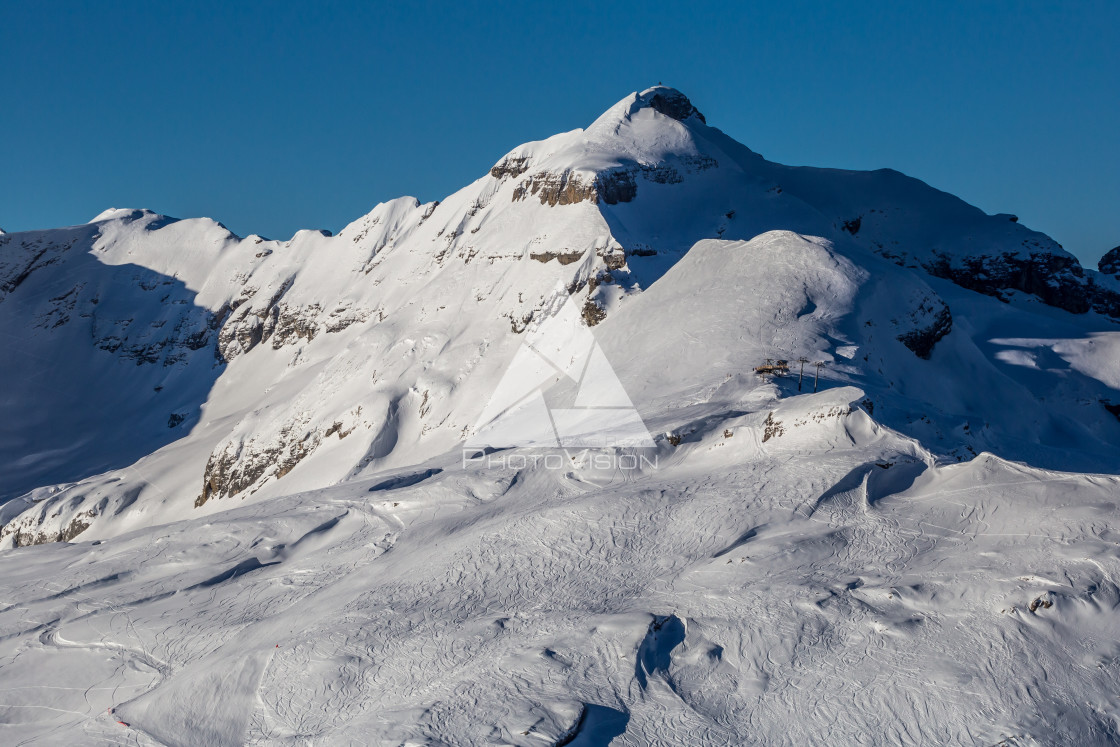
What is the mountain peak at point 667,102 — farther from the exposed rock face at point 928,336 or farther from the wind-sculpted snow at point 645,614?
the wind-sculpted snow at point 645,614

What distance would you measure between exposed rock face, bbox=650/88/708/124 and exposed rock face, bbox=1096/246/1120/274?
41.4 meters

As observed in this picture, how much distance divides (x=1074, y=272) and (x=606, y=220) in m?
39.8

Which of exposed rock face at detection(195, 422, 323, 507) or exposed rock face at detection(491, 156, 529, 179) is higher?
exposed rock face at detection(491, 156, 529, 179)

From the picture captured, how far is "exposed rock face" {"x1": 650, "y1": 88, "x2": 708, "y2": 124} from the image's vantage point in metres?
89.6

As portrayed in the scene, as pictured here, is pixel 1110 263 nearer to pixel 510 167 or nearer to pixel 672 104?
pixel 672 104

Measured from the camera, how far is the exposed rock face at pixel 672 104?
294 ft

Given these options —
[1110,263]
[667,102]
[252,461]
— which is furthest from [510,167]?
[1110,263]

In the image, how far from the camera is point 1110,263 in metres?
85.6

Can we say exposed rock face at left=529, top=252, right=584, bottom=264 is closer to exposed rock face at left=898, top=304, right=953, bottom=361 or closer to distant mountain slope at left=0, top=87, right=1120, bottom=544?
distant mountain slope at left=0, top=87, right=1120, bottom=544

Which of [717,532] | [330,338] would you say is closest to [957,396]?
[717,532]

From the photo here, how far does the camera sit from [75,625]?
25297 mm

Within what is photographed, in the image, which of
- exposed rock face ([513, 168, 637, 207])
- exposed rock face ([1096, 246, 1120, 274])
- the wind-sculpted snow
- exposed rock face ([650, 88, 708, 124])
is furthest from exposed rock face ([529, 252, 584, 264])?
exposed rock face ([1096, 246, 1120, 274])

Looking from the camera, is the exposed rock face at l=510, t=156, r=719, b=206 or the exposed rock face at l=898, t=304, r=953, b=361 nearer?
the exposed rock face at l=898, t=304, r=953, b=361

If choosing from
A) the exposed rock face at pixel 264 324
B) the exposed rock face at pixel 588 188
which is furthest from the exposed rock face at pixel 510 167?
the exposed rock face at pixel 264 324
